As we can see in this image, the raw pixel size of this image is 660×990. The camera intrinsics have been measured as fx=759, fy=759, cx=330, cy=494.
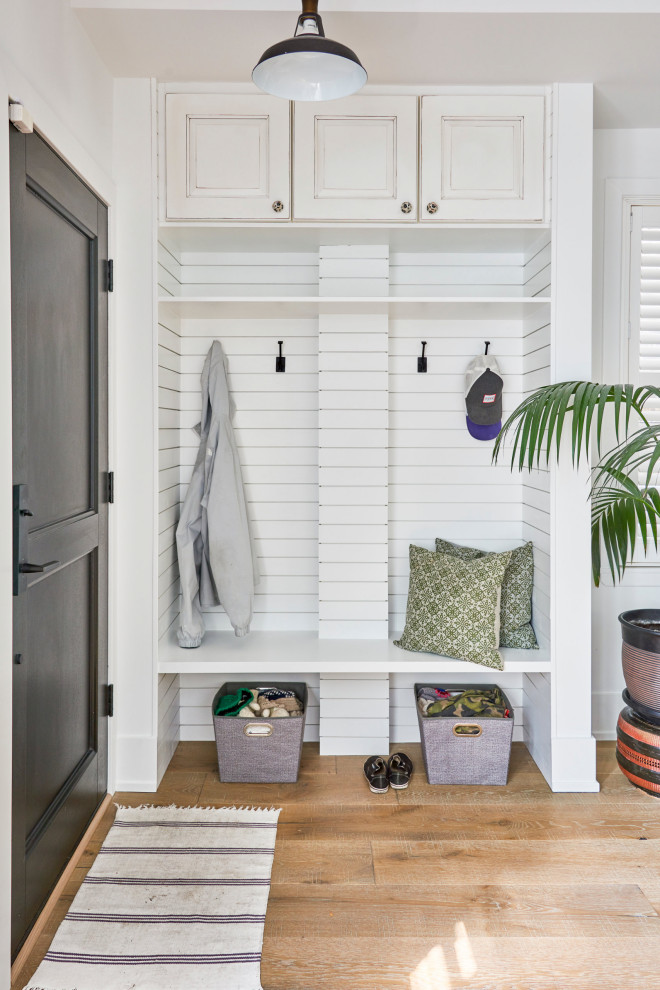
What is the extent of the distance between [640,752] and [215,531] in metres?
1.66

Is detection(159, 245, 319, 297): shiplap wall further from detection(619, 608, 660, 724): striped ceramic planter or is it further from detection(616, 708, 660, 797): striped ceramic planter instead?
detection(616, 708, 660, 797): striped ceramic planter

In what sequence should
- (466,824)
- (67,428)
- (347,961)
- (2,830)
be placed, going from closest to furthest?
1. (2,830)
2. (347,961)
3. (67,428)
4. (466,824)

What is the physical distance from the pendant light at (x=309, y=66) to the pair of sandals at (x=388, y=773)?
2135 millimetres

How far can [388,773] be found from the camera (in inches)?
107

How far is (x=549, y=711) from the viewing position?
2.71 m

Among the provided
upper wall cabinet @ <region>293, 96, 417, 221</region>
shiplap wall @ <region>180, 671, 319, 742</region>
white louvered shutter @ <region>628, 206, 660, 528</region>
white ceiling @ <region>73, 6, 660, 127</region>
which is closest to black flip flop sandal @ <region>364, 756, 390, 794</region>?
shiplap wall @ <region>180, 671, 319, 742</region>

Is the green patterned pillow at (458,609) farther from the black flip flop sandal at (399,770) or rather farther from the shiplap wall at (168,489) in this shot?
the shiplap wall at (168,489)

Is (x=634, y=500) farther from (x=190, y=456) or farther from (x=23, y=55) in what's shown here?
(x=23, y=55)

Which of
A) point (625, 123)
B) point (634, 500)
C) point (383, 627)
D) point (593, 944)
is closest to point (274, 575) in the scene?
point (383, 627)

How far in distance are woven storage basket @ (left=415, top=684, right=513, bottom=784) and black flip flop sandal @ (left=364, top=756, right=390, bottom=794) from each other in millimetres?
164

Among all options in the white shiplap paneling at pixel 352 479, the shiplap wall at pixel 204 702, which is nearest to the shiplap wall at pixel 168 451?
the shiplap wall at pixel 204 702

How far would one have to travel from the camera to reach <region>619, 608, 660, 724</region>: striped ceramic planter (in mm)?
2506

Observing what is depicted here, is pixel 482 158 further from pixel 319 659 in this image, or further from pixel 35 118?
pixel 319 659

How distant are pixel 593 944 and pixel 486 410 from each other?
181 cm
